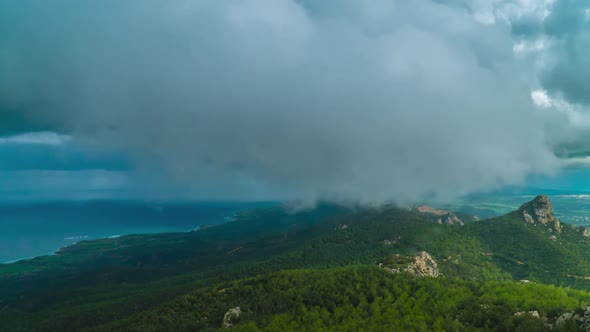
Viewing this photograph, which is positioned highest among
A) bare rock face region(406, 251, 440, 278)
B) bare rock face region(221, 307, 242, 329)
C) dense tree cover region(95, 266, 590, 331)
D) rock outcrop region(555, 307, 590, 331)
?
rock outcrop region(555, 307, 590, 331)

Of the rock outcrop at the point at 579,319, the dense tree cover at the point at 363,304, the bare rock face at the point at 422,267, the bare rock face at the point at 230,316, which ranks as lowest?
the bare rock face at the point at 422,267

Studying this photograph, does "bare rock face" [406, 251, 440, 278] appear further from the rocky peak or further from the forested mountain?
the rocky peak

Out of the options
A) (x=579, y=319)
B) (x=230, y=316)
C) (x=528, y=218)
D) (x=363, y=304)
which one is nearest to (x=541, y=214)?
(x=528, y=218)

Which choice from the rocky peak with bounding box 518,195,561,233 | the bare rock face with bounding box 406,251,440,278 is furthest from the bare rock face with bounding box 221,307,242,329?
the rocky peak with bounding box 518,195,561,233

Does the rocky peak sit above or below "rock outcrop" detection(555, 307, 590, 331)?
below

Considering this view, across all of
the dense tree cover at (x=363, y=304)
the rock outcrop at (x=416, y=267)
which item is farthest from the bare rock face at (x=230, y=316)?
the rock outcrop at (x=416, y=267)

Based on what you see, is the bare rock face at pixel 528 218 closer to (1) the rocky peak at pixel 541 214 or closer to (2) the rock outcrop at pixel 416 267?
(1) the rocky peak at pixel 541 214

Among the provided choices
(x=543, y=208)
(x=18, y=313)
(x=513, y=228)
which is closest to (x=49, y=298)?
(x=18, y=313)

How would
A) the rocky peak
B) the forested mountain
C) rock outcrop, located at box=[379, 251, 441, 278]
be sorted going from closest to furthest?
the forested mountain < rock outcrop, located at box=[379, 251, 441, 278] < the rocky peak

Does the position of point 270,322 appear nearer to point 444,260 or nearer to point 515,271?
point 444,260
